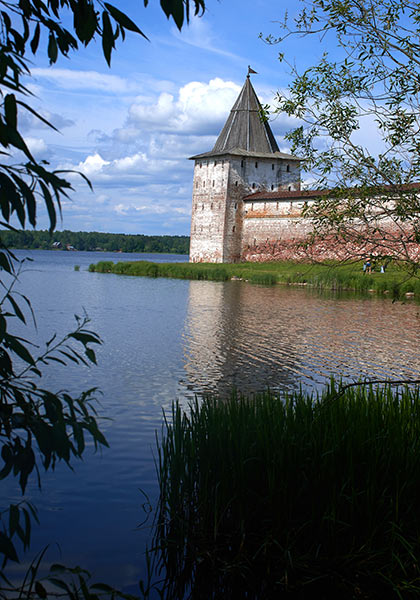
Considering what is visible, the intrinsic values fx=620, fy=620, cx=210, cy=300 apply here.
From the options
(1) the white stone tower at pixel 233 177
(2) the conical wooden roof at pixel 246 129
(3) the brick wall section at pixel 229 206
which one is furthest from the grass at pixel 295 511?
(2) the conical wooden roof at pixel 246 129

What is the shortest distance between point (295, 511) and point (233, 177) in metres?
38.4

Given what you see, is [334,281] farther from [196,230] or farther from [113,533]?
[113,533]

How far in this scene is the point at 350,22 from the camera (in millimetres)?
5000

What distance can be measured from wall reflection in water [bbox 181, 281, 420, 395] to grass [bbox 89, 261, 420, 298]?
13.1ft

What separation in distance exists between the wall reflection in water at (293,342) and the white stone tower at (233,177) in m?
20.3

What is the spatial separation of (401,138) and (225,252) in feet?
116

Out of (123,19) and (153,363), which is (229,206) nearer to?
(153,363)

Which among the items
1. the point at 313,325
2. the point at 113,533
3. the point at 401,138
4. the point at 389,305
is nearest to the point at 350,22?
the point at 401,138

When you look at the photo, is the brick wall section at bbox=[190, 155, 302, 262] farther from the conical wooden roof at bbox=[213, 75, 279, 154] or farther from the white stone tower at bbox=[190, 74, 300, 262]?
the conical wooden roof at bbox=[213, 75, 279, 154]

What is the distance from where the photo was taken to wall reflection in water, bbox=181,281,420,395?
29.4 ft

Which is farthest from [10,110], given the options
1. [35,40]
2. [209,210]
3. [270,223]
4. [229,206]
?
[209,210]

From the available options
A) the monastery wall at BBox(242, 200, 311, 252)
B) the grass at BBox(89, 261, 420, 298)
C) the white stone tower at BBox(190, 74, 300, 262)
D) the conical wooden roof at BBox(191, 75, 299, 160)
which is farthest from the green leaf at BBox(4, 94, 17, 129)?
the conical wooden roof at BBox(191, 75, 299, 160)

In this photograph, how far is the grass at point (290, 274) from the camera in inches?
977

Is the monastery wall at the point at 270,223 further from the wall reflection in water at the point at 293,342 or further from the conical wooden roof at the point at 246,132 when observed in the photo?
the wall reflection in water at the point at 293,342
